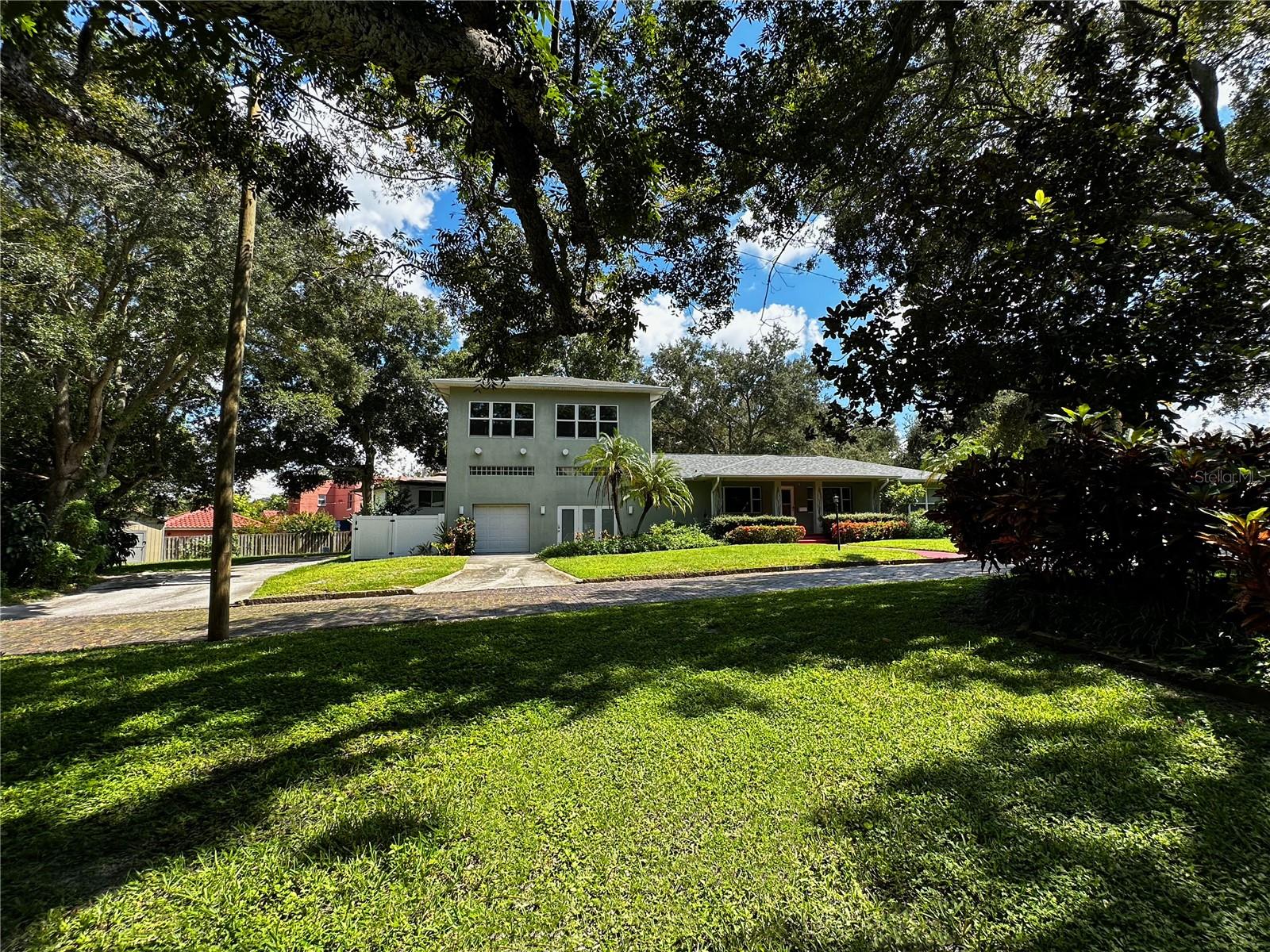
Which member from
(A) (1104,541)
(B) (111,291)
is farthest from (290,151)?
(B) (111,291)

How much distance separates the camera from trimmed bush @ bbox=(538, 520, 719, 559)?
1647 centimetres

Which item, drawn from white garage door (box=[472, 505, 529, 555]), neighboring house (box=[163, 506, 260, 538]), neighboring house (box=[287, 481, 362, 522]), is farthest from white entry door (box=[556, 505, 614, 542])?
neighboring house (box=[287, 481, 362, 522])

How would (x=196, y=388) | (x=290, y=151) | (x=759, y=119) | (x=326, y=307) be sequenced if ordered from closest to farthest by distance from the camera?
(x=290, y=151), (x=759, y=119), (x=326, y=307), (x=196, y=388)

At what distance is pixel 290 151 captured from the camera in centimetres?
512

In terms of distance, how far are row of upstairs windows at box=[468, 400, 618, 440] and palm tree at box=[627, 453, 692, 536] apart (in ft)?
9.59

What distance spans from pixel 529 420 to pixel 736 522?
8.64m

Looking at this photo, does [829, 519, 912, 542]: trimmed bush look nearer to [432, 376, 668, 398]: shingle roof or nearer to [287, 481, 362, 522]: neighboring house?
[432, 376, 668, 398]: shingle roof

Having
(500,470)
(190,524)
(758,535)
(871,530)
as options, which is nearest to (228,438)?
(500,470)

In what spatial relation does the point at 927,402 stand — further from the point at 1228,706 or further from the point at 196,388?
the point at 196,388

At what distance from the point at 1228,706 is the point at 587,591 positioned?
25.5ft

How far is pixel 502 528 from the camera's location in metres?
19.0

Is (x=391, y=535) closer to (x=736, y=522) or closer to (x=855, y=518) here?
(x=736, y=522)

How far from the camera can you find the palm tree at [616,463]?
56.3 ft

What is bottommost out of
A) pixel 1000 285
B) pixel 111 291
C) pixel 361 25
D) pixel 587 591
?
pixel 587 591
